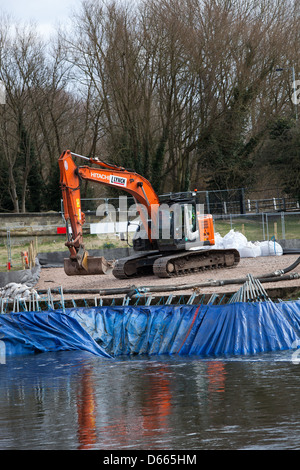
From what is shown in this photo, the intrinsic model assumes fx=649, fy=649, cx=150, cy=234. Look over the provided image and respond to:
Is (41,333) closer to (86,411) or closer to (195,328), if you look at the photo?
(195,328)

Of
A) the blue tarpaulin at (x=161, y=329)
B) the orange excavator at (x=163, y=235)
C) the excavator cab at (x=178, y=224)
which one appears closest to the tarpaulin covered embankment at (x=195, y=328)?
the blue tarpaulin at (x=161, y=329)

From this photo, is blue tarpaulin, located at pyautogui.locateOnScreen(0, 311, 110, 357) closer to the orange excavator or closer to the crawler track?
the orange excavator

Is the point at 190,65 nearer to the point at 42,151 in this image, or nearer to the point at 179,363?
the point at 42,151

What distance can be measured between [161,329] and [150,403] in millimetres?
3953

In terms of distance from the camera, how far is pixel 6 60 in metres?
41.0

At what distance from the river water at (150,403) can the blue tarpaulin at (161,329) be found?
39 centimetres

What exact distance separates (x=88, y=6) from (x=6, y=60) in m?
7.08

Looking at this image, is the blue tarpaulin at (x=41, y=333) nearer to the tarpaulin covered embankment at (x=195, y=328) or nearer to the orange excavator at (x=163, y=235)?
the tarpaulin covered embankment at (x=195, y=328)

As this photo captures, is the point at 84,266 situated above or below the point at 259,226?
below

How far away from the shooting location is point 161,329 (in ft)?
43.8

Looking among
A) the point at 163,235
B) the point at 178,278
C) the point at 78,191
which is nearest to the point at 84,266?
the point at 78,191

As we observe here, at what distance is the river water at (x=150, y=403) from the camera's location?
7574 millimetres

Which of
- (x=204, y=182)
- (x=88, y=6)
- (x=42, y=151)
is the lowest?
(x=204, y=182)

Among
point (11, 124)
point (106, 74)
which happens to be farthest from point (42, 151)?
point (106, 74)
